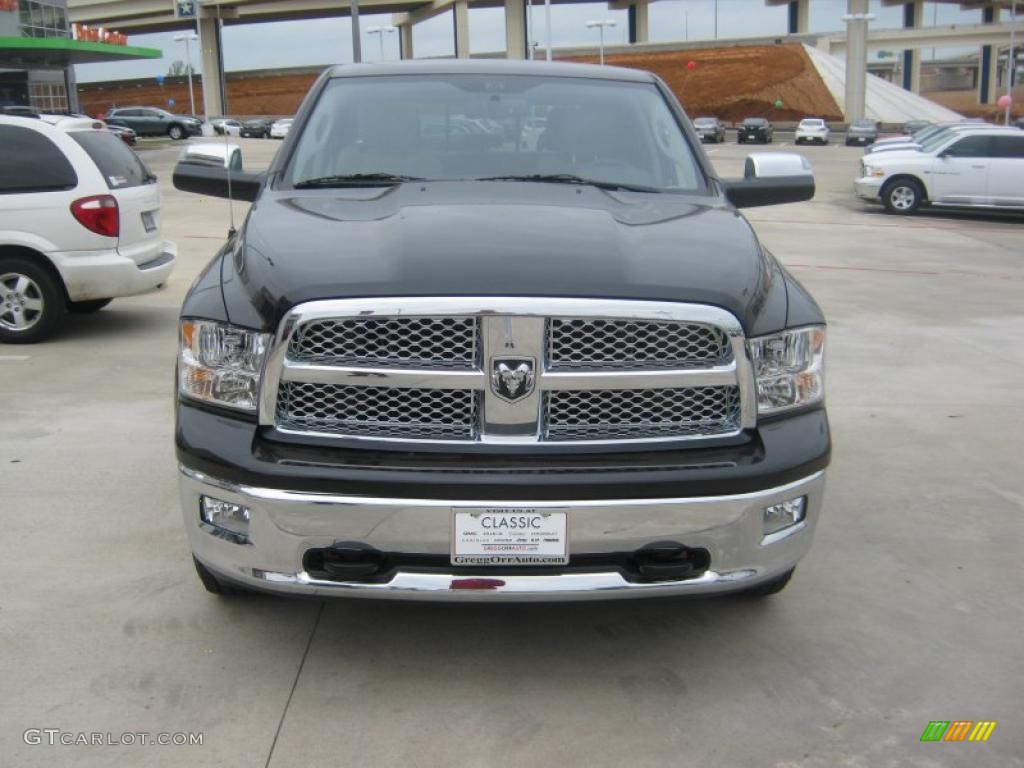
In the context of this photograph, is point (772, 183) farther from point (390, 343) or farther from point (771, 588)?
point (390, 343)

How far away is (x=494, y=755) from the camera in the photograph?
10.2 ft

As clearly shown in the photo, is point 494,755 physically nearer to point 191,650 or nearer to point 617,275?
point 191,650

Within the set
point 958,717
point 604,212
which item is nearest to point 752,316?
point 604,212

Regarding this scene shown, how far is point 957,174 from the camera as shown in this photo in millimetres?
20781

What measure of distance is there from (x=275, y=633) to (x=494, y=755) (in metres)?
1.03

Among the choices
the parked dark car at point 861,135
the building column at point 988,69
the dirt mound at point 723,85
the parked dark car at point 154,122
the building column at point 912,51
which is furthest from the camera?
the building column at point 988,69

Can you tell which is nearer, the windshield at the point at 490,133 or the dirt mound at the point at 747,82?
the windshield at the point at 490,133

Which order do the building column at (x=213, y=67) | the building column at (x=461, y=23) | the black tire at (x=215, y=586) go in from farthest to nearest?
the building column at (x=213, y=67), the building column at (x=461, y=23), the black tire at (x=215, y=586)

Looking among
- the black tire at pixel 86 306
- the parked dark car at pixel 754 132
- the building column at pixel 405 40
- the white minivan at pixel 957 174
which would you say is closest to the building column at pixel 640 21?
the building column at pixel 405 40

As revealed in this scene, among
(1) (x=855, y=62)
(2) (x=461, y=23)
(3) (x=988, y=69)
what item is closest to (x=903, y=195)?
(1) (x=855, y=62)

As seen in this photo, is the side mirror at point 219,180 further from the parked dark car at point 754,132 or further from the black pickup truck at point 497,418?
the parked dark car at point 754,132

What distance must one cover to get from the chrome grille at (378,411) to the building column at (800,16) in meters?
101

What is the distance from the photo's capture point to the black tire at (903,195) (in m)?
21.1

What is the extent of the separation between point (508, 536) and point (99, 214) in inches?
240
